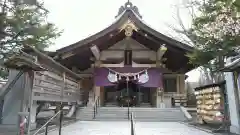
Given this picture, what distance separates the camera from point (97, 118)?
1049 centimetres

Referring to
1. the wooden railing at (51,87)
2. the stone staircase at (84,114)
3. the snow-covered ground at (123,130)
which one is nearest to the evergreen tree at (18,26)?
the wooden railing at (51,87)

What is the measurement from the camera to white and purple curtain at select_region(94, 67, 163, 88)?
13.4m

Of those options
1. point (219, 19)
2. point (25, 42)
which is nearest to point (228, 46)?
point (219, 19)

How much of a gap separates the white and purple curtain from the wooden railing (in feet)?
14.9

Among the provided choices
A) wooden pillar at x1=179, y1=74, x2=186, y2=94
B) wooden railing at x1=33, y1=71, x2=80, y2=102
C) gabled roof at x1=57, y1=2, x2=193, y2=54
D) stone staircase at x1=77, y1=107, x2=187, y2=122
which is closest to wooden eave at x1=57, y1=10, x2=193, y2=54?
gabled roof at x1=57, y1=2, x2=193, y2=54

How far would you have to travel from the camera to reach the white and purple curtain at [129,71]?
13.4m

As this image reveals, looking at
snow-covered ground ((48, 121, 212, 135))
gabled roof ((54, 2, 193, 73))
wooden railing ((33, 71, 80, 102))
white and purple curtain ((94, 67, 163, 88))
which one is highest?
gabled roof ((54, 2, 193, 73))

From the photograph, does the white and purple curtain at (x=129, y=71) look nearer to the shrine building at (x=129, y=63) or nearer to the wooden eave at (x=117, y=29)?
the shrine building at (x=129, y=63)

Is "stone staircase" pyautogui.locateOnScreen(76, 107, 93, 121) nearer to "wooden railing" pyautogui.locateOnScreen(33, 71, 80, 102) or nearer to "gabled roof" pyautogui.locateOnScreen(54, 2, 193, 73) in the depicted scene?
"wooden railing" pyautogui.locateOnScreen(33, 71, 80, 102)

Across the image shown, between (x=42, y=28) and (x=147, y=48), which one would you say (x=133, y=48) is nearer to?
(x=147, y=48)

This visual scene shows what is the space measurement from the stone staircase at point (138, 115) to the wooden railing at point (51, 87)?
2.36m

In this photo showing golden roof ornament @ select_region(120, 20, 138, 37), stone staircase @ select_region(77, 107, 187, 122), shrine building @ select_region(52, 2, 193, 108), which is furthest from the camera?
shrine building @ select_region(52, 2, 193, 108)

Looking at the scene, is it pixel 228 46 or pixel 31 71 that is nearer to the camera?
pixel 31 71

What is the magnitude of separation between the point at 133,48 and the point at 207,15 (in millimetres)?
7239
